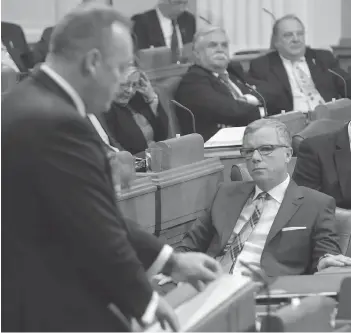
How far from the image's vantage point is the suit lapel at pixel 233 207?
12.8ft

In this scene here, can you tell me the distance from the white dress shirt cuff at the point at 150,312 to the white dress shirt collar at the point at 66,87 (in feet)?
1.32

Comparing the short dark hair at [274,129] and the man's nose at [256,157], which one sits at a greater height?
the short dark hair at [274,129]

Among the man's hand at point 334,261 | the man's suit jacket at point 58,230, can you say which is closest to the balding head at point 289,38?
the man's hand at point 334,261

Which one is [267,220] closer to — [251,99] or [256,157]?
[256,157]

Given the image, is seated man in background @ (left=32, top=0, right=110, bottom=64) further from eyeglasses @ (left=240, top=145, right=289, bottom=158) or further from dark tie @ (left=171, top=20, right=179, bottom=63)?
eyeglasses @ (left=240, top=145, right=289, bottom=158)

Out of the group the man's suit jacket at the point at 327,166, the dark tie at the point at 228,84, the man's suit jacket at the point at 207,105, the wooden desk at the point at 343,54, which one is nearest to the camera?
the man's suit jacket at the point at 327,166

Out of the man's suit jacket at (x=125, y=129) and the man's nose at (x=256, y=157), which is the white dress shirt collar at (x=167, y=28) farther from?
the man's nose at (x=256, y=157)

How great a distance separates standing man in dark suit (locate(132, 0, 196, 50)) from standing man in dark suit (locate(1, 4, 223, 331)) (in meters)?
5.63

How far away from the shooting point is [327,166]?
14.7 ft

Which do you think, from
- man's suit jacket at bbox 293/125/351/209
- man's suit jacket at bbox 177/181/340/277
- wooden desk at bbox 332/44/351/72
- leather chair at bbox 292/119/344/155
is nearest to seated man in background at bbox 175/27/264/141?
leather chair at bbox 292/119/344/155

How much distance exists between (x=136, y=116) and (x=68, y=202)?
3.94m

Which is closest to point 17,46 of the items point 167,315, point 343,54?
point 343,54

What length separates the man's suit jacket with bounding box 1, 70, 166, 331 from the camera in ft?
6.15

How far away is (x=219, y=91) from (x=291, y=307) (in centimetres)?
421
